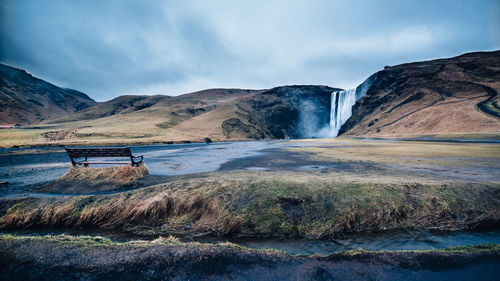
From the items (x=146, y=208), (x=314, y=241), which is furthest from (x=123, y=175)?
(x=314, y=241)

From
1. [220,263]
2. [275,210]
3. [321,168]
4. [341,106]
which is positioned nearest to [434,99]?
[341,106]

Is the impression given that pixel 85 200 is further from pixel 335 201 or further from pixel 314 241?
pixel 335 201

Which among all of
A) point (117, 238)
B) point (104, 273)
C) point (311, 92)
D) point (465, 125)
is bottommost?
point (117, 238)

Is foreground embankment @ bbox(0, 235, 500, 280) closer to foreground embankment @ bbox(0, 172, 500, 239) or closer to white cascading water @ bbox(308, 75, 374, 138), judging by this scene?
foreground embankment @ bbox(0, 172, 500, 239)

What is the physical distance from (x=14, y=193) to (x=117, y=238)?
24.7 ft

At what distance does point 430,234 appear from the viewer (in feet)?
17.7

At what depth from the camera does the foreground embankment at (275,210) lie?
575 centimetres

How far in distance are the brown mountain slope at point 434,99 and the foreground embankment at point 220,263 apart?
58118 millimetres

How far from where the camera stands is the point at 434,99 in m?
76.8

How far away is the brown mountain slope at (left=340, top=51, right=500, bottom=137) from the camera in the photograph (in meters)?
54.6

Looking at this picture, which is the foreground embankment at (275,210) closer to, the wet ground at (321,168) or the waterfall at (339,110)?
the wet ground at (321,168)

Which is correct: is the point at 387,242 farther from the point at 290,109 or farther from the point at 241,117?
the point at 290,109

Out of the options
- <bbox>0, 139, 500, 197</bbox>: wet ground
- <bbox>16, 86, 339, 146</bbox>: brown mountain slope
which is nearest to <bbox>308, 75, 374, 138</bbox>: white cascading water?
<bbox>16, 86, 339, 146</bbox>: brown mountain slope

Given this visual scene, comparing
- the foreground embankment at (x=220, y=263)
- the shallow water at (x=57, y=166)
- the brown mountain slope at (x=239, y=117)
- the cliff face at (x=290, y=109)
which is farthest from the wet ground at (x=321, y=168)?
the cliff face at (x=290, y=109)
